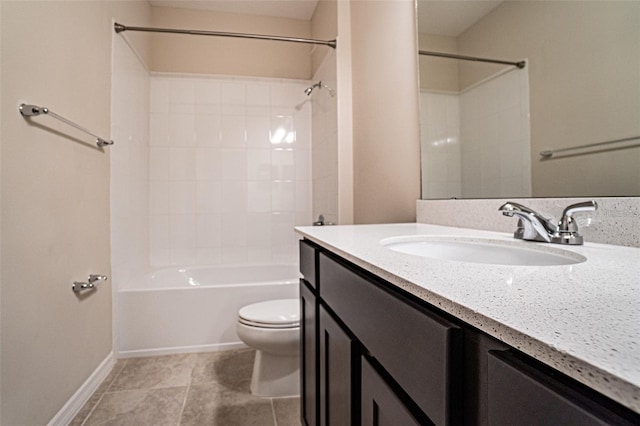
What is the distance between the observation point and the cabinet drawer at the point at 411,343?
1.29 ft

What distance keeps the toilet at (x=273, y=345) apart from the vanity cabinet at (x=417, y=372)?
65cm

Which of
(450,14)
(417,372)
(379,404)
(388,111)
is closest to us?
(417,372)

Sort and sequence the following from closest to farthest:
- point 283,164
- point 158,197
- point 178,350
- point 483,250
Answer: point 483,250 < point 178,350 < point 158,197 < point 283,164

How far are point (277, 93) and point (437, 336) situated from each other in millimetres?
2972

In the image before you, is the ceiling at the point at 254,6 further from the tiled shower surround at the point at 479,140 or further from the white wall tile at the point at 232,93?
the tiled shower surround at the point at 479,140

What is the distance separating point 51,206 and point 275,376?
1250 millimetres

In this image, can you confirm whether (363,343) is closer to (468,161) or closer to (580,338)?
(580,338)

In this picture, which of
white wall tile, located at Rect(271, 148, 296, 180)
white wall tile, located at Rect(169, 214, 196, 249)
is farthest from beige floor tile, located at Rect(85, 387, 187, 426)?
white wall tile, located at Rect(271, 148, 296, 180)

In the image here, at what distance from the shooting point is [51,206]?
4.54 ft

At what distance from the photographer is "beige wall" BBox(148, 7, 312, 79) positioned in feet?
9.42

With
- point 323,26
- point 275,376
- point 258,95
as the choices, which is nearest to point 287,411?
point 275,376

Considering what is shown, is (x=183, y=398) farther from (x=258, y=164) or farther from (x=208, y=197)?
(x=258, y=164)

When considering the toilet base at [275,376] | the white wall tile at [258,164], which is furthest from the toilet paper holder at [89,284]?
the white wall tile at [258,164]

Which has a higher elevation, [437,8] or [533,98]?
[437,8]
